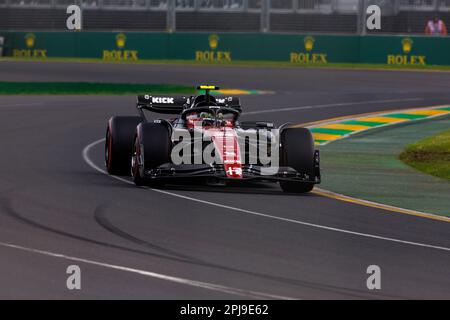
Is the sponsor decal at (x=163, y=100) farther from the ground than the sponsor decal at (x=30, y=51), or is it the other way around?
the sponsor decal at (x=163, y=100)

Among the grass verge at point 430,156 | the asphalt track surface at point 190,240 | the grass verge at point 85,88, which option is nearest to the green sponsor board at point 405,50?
the grass verge at point 85,88

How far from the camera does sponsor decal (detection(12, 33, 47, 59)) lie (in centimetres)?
4828

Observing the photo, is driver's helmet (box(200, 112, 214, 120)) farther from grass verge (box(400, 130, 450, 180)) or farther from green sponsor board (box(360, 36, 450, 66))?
green sponsor board (box(360, 36, 450, 66))

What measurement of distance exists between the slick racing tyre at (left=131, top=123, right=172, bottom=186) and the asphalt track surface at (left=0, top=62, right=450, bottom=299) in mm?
253

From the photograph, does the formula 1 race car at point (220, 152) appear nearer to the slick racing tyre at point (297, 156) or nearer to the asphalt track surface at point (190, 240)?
the slick racing tyre at point (297, 156)

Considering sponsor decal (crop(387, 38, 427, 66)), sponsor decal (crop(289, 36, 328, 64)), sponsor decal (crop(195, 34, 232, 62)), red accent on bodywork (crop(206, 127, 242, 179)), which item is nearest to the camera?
red accent on bodywork (crop(206, 127, 242, 179))

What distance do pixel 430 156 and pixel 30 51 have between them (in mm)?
29855

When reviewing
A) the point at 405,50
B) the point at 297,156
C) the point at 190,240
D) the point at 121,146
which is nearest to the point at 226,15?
the point at 405,50

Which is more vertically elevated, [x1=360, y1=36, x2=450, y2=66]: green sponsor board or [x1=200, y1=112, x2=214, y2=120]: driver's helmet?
[x1=200, y1=112, x2=214, y2=120]: driver's helmet

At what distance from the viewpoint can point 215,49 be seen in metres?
46.9

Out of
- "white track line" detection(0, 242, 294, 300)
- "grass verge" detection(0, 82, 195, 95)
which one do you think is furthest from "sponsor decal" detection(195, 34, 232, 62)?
"white track line" detection(0, 242, 294, 300)

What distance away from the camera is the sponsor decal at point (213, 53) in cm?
4675

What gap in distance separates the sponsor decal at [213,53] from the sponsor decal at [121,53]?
2478mm
